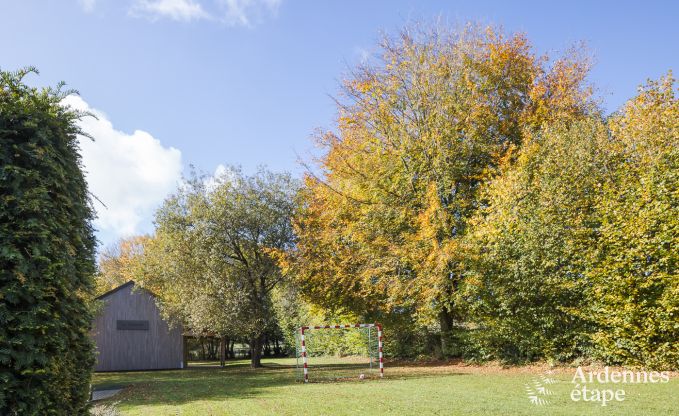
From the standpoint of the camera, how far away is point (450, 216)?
18.6 meters

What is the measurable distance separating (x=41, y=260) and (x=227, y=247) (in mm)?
16429

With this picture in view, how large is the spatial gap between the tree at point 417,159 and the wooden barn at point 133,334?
9.10 metres

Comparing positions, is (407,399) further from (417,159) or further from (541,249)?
(417,159)

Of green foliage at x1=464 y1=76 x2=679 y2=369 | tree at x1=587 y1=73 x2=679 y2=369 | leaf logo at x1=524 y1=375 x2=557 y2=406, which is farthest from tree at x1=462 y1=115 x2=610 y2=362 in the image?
leaf logo at x1=524 y1=375 x2=557 y2=406

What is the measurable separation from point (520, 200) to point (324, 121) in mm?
9960

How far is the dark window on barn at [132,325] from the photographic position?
24.5 meters

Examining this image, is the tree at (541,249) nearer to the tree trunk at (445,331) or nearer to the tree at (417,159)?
the tree at (417,159)

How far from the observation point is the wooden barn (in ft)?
79.4

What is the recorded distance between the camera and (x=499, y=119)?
65.2ft

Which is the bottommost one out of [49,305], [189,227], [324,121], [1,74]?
[49,305]

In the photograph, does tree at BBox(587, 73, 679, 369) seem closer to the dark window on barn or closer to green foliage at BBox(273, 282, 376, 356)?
green foliage at BBox(273, 282, 376, 356)

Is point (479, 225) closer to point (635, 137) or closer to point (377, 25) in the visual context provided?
point (635, 137)

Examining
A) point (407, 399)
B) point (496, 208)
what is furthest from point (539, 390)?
point (496, 208)

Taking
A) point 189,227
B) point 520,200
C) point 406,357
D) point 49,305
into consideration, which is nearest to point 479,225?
point 520,200
